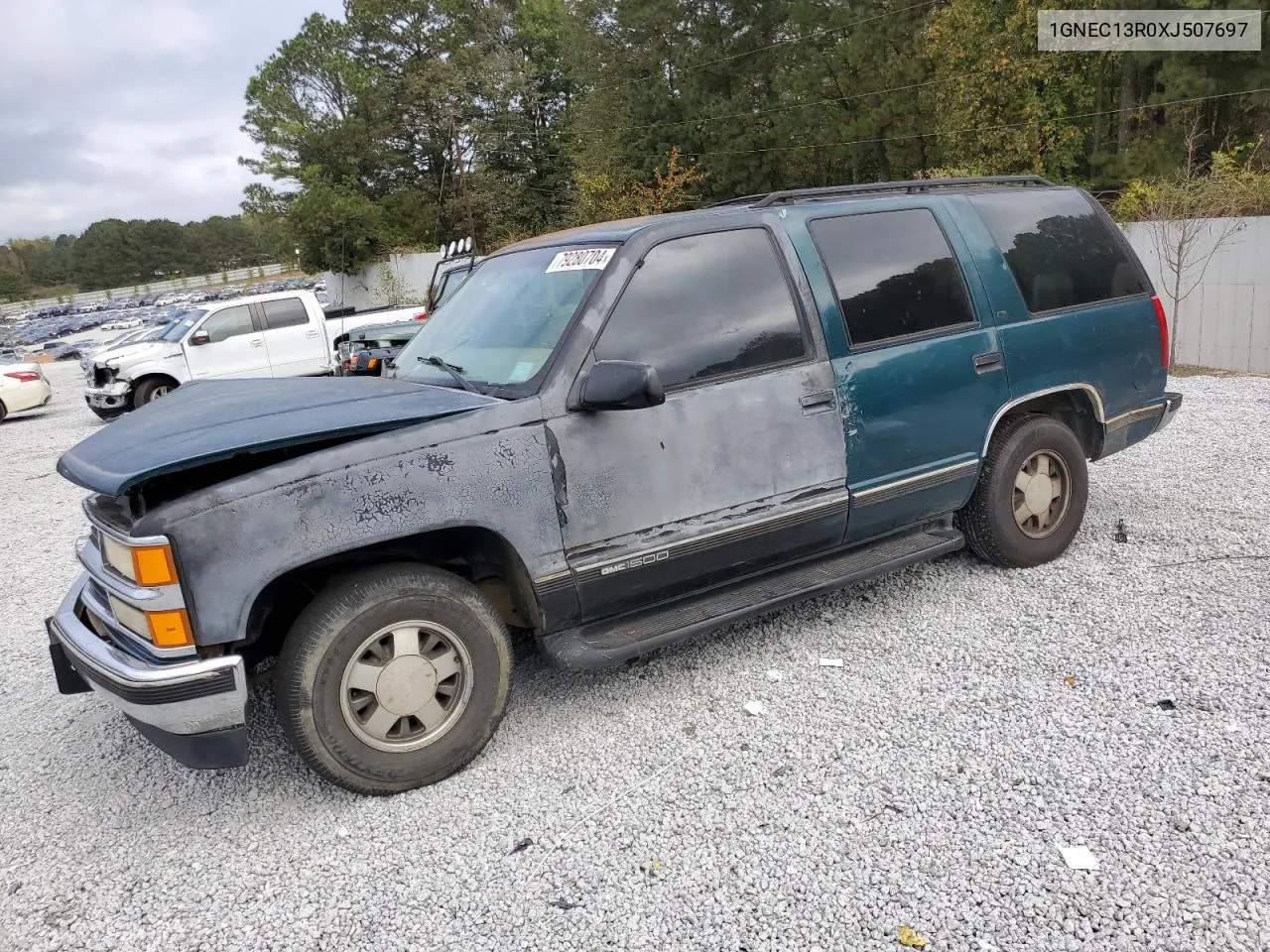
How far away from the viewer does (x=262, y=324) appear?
565 inches

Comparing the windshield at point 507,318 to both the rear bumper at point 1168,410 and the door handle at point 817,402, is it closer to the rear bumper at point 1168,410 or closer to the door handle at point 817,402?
the door handle at point 817,402

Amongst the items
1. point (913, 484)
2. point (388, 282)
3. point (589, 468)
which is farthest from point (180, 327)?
point (388, 282)

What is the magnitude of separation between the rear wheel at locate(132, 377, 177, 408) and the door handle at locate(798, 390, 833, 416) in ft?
42.5

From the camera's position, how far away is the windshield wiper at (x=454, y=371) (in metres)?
3.53

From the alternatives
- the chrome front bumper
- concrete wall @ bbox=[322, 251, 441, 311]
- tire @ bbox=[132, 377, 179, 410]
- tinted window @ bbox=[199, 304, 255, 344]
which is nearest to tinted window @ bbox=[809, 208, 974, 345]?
tinted window @ bbox=[199, 304, 255, 344]

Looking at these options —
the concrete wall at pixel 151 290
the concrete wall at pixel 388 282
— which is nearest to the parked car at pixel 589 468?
the concrete wall at pixel 388 282

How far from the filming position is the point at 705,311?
3590 millimetres

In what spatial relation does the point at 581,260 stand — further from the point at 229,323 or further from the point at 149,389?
the point at 149,389

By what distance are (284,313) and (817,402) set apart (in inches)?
504

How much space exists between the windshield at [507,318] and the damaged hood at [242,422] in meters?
0.20

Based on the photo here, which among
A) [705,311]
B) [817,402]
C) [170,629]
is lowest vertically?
[170,629]

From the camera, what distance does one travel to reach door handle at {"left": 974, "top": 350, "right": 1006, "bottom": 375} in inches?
166

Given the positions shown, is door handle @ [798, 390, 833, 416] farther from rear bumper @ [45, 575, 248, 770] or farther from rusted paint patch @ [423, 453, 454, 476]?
rear bumper @ [45, 575, 248, 770]

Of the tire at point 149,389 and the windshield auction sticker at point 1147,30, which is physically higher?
the windshield auction sticker at point 1147,30
